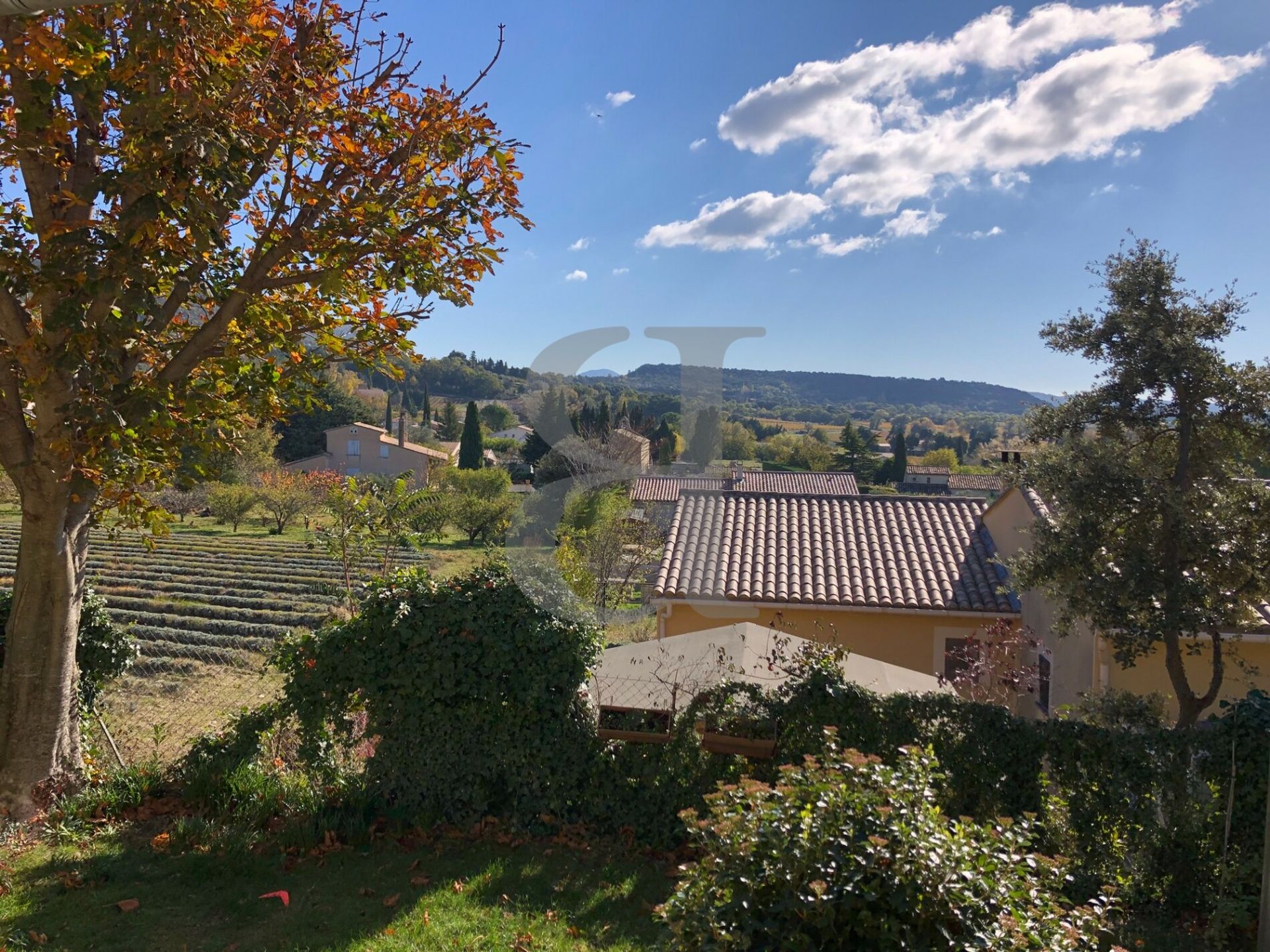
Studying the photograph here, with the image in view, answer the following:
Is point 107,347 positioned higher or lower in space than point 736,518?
higher

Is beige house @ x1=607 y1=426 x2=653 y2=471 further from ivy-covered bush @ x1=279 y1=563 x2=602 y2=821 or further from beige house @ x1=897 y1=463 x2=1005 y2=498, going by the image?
beige house @ x1=897 y1=463 x2=1005 y2=498

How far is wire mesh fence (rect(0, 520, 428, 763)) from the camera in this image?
8.97 m

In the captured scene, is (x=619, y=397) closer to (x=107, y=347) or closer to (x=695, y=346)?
(x=695, y=346)

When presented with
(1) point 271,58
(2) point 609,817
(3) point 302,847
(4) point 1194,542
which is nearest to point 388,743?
(3) point 302,847

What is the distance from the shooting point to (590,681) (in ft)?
17.9

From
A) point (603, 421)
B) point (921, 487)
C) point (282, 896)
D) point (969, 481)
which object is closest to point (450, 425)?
point (921, 487)

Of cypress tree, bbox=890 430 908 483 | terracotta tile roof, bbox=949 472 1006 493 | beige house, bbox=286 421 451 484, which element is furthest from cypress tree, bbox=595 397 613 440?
cypress tree, bbox=890 430 908 483

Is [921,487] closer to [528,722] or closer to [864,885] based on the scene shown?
[528,722]

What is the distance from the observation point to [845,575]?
1077 centimetres

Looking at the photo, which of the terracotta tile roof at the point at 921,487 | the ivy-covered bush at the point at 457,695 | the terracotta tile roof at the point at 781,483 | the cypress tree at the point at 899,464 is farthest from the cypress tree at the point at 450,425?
the ivy-covered bush at the point at 457,695

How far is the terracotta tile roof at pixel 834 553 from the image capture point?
33.6 feet

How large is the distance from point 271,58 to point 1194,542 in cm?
779

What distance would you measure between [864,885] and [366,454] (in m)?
55.9

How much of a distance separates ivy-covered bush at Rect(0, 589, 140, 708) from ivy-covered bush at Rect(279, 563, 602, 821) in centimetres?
194
